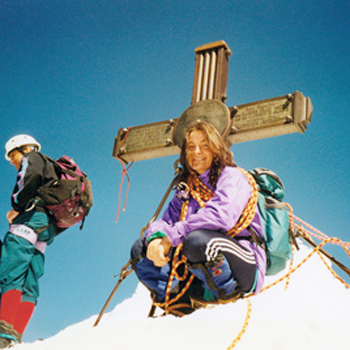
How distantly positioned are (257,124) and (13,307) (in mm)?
2829

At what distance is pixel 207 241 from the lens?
2.48 m

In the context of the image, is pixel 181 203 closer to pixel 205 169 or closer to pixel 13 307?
pixel 205 169

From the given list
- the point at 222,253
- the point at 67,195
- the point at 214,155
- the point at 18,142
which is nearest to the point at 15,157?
the point at 18,142

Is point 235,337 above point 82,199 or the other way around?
the other way around

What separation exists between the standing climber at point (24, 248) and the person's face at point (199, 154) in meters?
1.41

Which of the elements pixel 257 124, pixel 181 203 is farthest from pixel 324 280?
pixel 181 203

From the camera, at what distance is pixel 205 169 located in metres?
3.20

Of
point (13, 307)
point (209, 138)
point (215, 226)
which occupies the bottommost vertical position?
point (13, 307)

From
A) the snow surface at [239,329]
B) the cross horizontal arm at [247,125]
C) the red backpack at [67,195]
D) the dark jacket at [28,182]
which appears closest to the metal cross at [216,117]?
the cross horizontal arm at [247,125]

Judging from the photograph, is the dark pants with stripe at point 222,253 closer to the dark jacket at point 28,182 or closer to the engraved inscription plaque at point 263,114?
the dark jacket at point 28,182

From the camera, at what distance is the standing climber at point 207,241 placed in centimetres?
253

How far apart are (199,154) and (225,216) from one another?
2.38 ft

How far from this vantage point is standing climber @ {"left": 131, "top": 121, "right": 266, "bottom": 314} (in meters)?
2.53

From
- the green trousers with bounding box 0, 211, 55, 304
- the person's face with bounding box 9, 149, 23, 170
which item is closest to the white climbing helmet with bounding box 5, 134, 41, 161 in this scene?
the person's face with bounding box 9, 149, 23, 170
